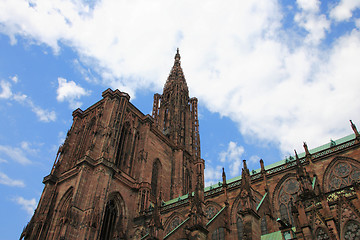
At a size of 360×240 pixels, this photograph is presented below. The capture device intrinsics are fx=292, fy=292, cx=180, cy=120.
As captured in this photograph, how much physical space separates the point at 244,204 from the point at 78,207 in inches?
513

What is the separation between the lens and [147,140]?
32719 millimetres

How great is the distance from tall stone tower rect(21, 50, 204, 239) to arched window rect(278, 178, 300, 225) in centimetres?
619

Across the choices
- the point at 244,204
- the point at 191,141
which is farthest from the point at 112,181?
the point at 191,141

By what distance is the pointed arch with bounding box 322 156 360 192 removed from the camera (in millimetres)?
18641

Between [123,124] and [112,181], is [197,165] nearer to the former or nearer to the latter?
[123,124]

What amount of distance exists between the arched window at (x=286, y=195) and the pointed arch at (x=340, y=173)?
6.56 ft

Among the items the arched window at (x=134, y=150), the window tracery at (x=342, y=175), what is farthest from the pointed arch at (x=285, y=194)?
the arched window at (x=134, y=150)

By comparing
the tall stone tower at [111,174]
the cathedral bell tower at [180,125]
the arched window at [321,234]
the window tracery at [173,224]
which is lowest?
the arched window at [321,234]

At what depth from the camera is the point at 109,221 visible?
1001 inches

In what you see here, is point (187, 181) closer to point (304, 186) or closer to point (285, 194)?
point (285, 194)

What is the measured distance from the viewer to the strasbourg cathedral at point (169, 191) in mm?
13799

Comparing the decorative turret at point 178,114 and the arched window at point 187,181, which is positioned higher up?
the decorative turret at point 178,114

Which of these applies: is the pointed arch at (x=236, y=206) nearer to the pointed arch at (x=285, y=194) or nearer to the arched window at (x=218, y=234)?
the arched window at (x=218, y=234)

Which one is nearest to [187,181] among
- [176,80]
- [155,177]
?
[155,177]
